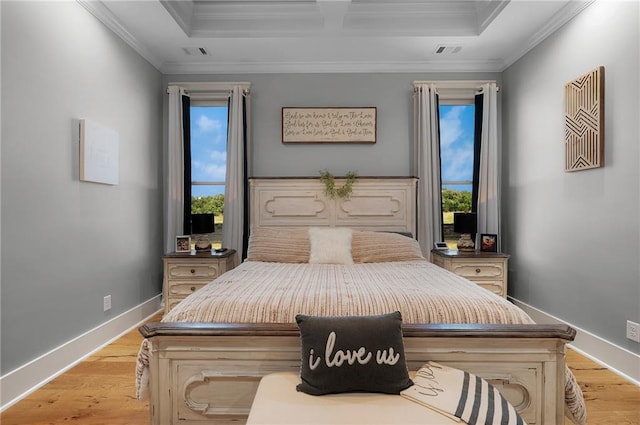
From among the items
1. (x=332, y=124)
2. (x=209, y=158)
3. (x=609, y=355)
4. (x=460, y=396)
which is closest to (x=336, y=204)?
(x=332, y=124)

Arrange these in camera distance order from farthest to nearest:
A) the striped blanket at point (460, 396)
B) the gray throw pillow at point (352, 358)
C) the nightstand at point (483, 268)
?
the nightstand at point (483, 268), the gray throw pillow at point (352, 358), the striped blanket at point (460, 396)

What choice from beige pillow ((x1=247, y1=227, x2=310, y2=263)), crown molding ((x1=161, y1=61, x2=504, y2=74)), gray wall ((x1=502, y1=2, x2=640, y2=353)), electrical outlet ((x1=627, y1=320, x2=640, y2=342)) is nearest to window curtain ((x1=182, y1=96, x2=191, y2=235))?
crown molding ((x1=161, y1=61, x2=504, y2=74))

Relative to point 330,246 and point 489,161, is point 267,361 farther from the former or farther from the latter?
point 489,161

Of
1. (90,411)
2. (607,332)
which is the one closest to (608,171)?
(607,332)

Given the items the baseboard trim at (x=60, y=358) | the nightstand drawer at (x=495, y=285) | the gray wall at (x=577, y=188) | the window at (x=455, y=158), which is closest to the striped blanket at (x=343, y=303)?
the baseboard trim at (x=60, y=358)

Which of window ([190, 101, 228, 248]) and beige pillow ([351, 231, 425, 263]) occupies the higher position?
window ([190, 101, 228, 248])

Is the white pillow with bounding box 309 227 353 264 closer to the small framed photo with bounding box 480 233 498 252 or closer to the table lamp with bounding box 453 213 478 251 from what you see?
the table lamp with bounding box 453 213 478 251

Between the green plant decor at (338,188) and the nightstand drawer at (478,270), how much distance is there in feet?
4.25

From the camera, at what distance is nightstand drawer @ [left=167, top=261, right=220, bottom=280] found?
3.58 m

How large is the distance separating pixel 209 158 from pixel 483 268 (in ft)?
10.4

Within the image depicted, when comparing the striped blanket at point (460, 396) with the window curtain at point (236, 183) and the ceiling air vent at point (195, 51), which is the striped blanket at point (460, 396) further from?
the ceiling air vent at point (195, 51)

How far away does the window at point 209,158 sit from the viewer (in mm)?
4324

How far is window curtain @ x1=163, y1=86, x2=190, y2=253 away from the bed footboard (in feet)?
8.61

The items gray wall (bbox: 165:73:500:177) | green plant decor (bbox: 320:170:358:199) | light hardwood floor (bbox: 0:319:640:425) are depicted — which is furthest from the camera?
gray wall (bbox: 165:73:500:177)
